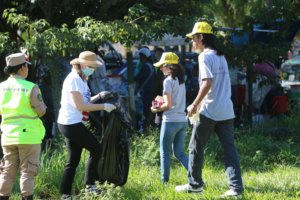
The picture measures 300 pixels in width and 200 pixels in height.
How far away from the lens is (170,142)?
4.43 m

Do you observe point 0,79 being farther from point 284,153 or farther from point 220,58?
point 284,153

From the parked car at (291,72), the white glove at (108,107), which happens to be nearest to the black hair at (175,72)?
the white glove at (108,107)

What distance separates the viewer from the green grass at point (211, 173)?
4.11 m

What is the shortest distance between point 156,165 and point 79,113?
1965mm

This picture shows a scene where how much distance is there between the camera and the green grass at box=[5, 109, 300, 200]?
4.11 meters

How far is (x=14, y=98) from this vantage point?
359 cm

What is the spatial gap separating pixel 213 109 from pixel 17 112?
2.03m

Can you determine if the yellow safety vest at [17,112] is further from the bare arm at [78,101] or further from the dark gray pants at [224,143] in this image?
the dark gray pants at [224,143]

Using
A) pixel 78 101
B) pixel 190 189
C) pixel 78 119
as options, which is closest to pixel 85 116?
pixel 78 119

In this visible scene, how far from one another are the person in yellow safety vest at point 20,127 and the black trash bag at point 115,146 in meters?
0.78

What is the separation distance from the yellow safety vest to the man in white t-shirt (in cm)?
166

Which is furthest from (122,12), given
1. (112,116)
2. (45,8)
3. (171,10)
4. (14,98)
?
(14,98)

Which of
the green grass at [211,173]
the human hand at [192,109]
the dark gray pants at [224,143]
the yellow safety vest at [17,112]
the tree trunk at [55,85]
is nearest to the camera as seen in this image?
the yellow safety vest at [17,112]

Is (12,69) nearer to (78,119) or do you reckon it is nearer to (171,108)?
(78,119)
